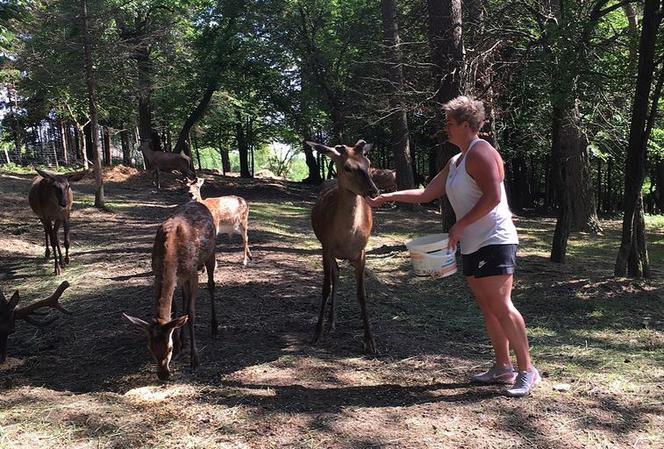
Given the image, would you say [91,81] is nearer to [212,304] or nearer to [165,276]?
[212,304]

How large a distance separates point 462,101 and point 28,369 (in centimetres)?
385

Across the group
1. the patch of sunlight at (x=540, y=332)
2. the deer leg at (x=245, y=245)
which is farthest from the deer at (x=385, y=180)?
the patch of sunlight at (x=540, y=332)

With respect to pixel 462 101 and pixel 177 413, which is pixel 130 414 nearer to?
pixel 177 413

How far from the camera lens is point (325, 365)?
4480 millimetres

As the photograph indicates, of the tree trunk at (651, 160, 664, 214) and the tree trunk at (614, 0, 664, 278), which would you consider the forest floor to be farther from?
the tree trunk at (651, 160, 664, 214)

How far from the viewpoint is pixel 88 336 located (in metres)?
5.20

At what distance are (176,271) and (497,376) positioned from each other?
2.47m

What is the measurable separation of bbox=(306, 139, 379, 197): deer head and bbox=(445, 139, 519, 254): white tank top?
0.79 m

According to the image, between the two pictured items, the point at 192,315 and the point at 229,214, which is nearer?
the point at 192,315

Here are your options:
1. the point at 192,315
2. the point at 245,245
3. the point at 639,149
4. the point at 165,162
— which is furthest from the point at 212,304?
the point at 165,162

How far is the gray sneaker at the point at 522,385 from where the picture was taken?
374cm

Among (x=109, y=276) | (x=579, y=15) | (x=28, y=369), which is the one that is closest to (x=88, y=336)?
(x=28, y=369)

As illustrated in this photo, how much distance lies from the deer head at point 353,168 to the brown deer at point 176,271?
4.17ft

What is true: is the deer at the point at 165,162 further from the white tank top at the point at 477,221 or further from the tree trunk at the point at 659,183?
the white tank top at the point at 477,221
